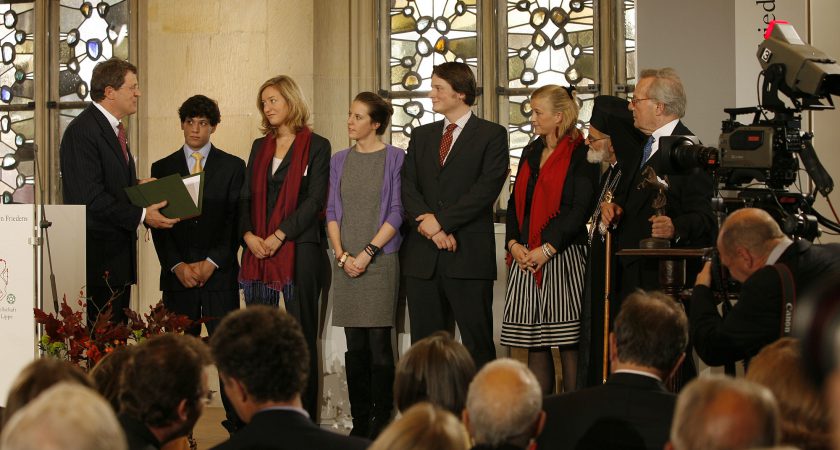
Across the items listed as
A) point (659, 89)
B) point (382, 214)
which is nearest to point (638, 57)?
point (659, 89)

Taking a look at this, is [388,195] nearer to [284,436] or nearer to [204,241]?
[204,241]

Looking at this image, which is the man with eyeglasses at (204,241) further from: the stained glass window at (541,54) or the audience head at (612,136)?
the stained glass window at (541,54)

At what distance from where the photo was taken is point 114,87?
19.0ft

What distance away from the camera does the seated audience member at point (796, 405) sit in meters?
2.13

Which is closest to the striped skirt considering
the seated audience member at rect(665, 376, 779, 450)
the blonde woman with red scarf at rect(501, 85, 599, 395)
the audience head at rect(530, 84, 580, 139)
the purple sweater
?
the blonde woman with red scarf at rect(501, 85, 599, 395)

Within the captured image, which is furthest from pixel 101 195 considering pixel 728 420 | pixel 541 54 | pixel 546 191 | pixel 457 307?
pixel 728 420

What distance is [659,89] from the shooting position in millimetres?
4871

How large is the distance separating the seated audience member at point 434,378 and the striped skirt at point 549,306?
2330 mm

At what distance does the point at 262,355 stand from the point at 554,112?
3.18 metres

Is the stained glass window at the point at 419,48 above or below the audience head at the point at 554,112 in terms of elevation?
above

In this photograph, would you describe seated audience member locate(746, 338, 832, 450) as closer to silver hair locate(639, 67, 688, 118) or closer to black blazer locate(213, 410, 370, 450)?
black blazer locate(213, 410, 370, 450)

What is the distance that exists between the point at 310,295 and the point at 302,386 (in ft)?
10.3

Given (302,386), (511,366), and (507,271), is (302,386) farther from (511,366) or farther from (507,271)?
(507,271)

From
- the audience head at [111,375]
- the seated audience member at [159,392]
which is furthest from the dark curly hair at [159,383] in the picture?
the audience head at [111,375]
